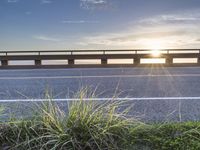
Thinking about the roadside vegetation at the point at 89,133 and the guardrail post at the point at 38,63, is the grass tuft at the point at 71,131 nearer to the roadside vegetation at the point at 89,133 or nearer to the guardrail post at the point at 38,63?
the roadside vegetation at the point at 89,133

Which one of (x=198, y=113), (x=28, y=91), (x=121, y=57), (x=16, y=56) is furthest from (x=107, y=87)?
(x=16, y=56)

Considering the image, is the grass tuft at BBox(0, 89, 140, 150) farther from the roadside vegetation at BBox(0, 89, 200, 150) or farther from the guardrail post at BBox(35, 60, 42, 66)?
the guardrail post at BBox(35, 60, 42, 66)

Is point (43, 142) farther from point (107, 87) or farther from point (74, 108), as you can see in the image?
point (107, 87)

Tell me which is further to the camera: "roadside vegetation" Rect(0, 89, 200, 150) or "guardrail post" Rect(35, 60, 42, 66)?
"guardrail post" Rect(35, 60, 42, 66)

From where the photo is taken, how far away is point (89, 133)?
3.67 metres

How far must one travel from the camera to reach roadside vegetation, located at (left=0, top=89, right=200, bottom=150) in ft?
11.8

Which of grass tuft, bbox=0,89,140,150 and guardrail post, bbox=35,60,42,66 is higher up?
guardrail post, bbox=35,60,42,66

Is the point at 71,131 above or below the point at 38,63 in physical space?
below

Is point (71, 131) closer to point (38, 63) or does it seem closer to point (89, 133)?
point (89, 133)

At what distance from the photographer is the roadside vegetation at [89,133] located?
11.8 feet

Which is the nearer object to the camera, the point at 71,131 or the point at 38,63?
the point at 71,131

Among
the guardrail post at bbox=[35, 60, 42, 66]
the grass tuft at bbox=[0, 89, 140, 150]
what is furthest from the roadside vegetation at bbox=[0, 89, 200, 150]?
the guardrail post at bbox=[35, 60, 42, 66]

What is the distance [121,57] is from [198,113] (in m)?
15.3

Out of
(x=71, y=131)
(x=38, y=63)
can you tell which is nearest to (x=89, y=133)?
(x=71, y=131)
